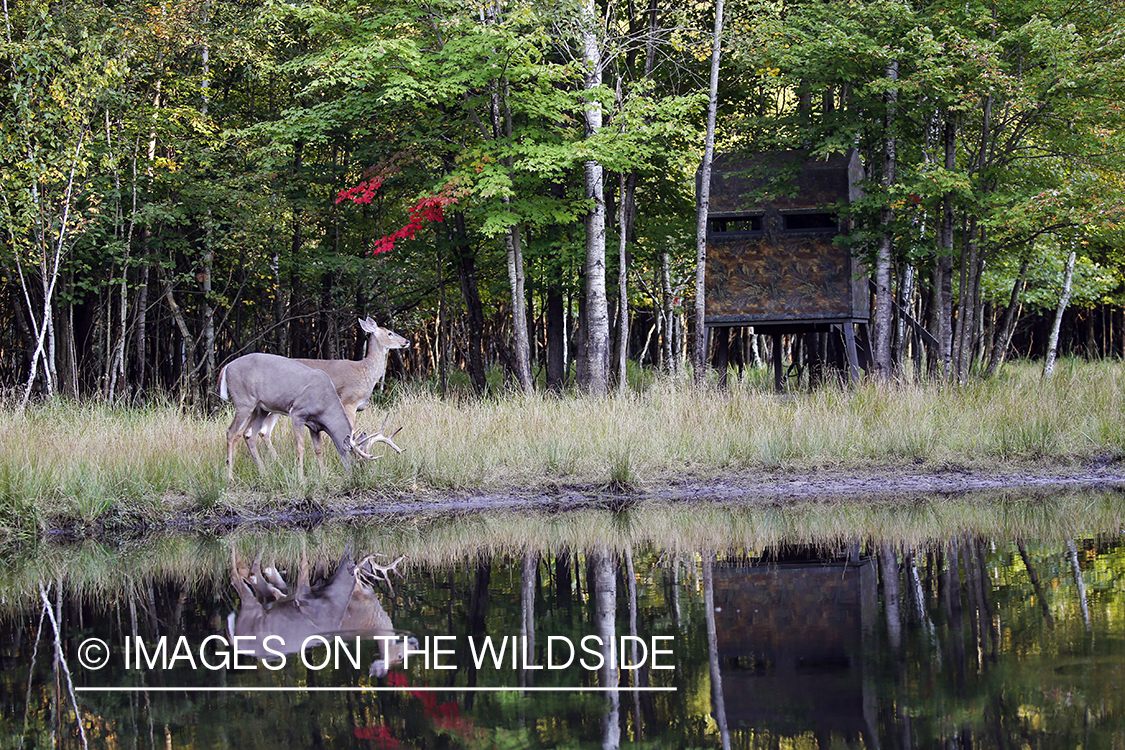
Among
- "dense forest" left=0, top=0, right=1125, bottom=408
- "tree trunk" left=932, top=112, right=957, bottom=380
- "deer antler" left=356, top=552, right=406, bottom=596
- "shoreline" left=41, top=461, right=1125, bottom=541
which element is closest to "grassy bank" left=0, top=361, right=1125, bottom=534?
"shoreline" left=41, top=461, right=1125, bottom=541

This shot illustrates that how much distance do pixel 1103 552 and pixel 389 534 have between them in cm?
553

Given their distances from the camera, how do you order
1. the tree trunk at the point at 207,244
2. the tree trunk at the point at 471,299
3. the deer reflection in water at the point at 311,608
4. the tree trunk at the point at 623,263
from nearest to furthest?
the deer reflection in water at the point at 311,608 < the tree trunk at the point at 623,263 < the tree trunk at the point at 207,244 < the tree trunk at the point at 471,299

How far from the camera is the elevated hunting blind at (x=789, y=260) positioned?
1628cm

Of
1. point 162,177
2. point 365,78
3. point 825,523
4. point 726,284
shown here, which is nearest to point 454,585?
point 825,523

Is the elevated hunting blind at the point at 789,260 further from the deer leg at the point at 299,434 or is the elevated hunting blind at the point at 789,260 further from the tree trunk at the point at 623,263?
the deer leg at the point at 299,434

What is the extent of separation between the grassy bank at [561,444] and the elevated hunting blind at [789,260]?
2478 mm

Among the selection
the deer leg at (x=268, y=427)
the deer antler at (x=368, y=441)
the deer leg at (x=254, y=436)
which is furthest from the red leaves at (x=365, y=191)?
the deer antler at (x=368, y=441)

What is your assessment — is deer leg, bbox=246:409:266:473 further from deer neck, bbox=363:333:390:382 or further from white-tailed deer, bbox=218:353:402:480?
deer neck, bbox=363:333:390:382

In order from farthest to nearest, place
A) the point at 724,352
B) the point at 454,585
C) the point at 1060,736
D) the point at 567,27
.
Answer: the point at 724,352
the point at 567,27
the point at 454,585
the point at 1060,736

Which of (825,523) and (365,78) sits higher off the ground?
(365,78)

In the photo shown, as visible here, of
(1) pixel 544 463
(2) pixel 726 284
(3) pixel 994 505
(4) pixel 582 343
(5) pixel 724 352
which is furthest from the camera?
(4) pixel 582 343

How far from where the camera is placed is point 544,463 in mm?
11820

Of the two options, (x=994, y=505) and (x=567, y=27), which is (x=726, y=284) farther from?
(x=994, y=505)

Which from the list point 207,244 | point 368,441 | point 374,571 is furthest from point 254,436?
point 207,244
